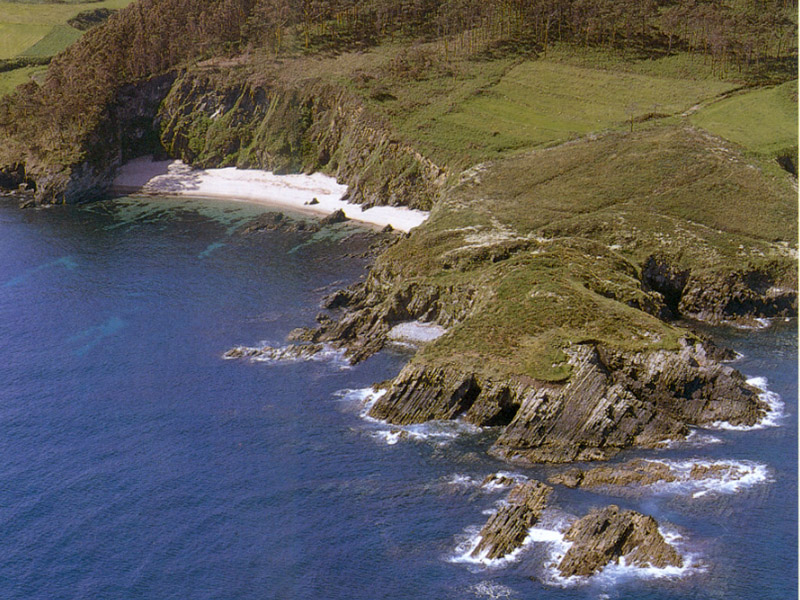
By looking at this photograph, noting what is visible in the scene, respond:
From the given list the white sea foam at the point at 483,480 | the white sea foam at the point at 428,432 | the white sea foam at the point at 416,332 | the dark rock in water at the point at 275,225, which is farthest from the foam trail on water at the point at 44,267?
the white sea foam at the point at 483,480

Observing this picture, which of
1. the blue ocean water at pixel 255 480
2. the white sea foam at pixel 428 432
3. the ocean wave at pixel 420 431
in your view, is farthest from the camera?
the ocean wave at pixel 420 431

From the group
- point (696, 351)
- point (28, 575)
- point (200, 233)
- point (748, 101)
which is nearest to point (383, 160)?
point (200, 233)

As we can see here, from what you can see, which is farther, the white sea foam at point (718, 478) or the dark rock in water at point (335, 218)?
the dark rock in water at point (335, 218)

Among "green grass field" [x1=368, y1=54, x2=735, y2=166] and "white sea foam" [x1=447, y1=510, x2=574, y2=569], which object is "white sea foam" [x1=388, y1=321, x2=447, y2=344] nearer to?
"white sea foam" [x1=447, y1=510, x2=574, y2=569]

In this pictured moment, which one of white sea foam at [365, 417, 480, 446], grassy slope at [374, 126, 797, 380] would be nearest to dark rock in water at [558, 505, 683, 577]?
white sea foam at [365, 417, 480, 446]

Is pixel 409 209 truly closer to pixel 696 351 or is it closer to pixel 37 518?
pixel 696 351

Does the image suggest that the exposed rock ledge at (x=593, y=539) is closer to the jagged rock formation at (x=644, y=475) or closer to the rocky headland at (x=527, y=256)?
the rocky headland at (x=527, y=256)

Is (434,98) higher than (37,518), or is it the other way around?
(434,98)
